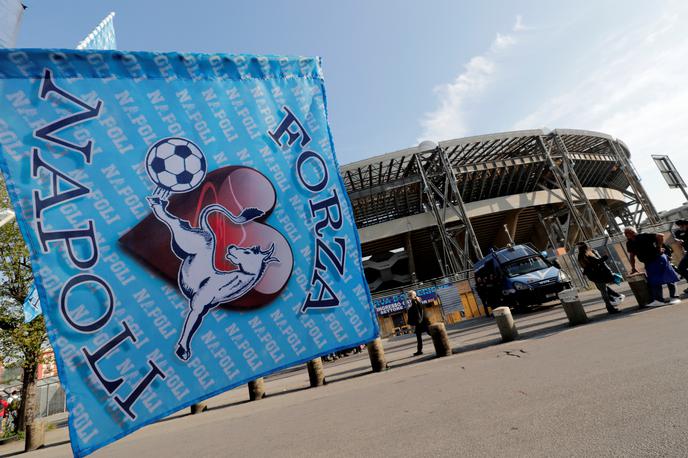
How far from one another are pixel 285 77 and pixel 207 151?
0.67 meters

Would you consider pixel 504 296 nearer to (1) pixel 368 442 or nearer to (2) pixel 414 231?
(1) pixel 368 442

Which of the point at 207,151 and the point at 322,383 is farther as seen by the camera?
the point at 322,383

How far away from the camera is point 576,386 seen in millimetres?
3225

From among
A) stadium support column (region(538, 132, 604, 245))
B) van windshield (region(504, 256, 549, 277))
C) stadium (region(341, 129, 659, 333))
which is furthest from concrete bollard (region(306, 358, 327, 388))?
stadium support column (region(538, 132, 604, 245))

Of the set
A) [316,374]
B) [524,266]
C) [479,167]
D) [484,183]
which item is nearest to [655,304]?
[524,266]

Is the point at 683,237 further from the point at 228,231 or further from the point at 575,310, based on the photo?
the point at 228,231

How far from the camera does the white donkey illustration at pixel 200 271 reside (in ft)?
4.92

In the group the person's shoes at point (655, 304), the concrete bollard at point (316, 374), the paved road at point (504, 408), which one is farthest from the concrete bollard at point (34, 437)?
the person's shoes at point (655, 304)

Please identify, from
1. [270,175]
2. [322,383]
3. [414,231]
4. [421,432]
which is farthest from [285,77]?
[414,231]

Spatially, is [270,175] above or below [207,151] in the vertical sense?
below

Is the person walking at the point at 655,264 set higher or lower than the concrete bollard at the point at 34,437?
higher

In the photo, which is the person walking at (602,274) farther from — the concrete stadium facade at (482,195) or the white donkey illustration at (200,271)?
the concrete stadium facade at (482,195)

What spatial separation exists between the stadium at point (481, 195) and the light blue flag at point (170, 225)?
68.0 feet

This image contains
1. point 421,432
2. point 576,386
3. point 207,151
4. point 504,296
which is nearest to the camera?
point 207,151
